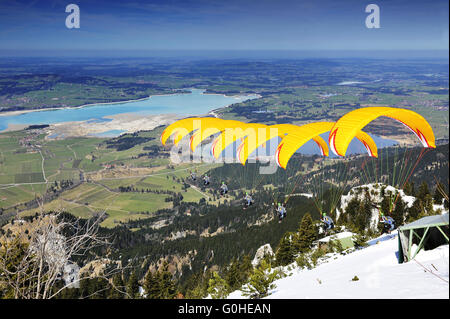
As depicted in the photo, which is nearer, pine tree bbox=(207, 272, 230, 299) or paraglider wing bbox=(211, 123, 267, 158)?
paraglider wing bbox=(211, 123, 267, 158)

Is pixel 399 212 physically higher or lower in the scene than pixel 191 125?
lower

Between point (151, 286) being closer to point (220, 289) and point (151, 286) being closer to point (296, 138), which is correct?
point (220, 289)

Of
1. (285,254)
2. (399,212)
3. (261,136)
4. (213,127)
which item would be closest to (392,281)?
(261,136)

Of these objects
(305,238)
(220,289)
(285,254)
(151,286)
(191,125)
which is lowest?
(151,286)

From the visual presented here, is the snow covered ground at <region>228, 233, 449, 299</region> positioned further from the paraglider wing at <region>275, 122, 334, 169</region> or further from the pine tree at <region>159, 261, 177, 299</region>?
the pine tree at <region>159, 261, 177, 299</region>

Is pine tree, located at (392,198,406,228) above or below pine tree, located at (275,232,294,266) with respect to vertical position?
above

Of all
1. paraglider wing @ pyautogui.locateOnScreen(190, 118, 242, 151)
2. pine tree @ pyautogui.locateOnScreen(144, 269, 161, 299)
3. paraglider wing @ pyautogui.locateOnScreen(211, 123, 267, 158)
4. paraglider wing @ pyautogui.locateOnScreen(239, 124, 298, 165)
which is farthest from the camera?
pine tree @ pyautogui.locateOnScreen(144, 269, 161, 299)

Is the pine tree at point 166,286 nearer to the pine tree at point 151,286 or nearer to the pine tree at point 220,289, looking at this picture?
the pine tree at point 151,286

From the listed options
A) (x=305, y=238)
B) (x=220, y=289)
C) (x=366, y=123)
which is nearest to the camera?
(x=366, y=123)

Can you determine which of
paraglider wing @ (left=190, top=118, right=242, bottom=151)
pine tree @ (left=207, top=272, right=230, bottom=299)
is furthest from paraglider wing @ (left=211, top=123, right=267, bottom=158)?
pine tree @ (left=207, top=272, right=230, bottom=299)

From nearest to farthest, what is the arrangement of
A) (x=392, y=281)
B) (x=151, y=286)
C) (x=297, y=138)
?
1. (x=392, y=281)
2. (x=297, y=138)
3. (x=151, y=286)
